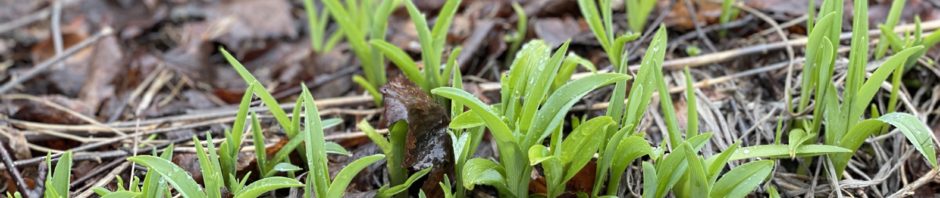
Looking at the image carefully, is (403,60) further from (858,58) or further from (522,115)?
(858,58)

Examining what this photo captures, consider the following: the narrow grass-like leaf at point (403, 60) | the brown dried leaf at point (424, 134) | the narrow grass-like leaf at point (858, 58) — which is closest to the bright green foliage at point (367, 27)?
the narrow grass-like leaf at point (403, 60)

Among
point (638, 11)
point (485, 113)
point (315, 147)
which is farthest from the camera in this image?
point (638, 11)

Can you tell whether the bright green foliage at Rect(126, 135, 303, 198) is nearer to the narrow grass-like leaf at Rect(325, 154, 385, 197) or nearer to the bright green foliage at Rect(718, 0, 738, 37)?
the narrow grass-like leaf at Rect(325, 154, 385, 197)

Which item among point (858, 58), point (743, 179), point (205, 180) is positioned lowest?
point (743, 179)

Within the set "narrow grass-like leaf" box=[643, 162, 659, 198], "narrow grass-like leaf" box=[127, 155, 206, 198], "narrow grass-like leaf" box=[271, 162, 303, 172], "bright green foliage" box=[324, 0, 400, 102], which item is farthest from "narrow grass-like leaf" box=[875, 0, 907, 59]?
"narrow grass-like leaf" box=[127, 155, 206, 198]

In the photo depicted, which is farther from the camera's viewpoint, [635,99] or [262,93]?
[262,93]

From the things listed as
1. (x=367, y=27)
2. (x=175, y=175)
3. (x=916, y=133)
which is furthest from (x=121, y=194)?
(x=916, y=133)
